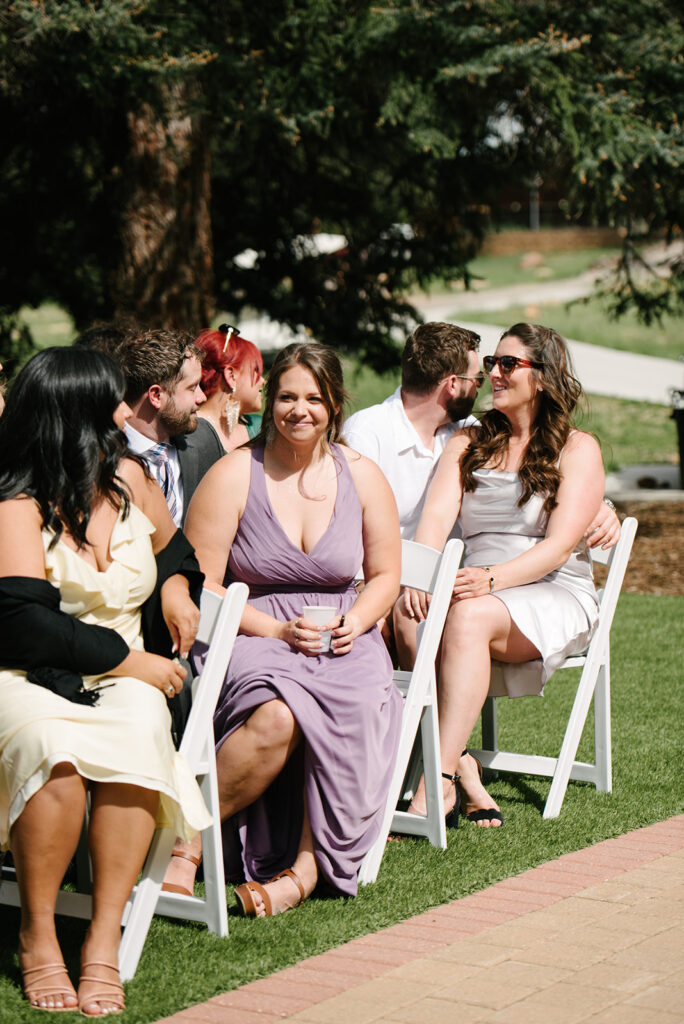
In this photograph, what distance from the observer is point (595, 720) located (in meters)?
5.10

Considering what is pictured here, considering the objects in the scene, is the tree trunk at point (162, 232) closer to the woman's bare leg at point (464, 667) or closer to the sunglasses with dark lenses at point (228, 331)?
the sunglasses with dark lenses at point (228, 331)

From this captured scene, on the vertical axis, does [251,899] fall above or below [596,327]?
above

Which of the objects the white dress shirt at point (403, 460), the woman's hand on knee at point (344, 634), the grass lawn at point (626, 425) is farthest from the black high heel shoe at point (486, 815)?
the grass lawn at point (626, 425)

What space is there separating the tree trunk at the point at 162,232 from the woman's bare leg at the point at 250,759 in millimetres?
7103

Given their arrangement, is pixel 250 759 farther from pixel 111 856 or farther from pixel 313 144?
pixel 313 144

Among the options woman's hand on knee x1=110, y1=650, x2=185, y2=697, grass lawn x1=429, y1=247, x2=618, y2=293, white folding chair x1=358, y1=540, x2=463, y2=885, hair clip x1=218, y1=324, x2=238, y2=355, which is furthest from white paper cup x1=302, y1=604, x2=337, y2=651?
grass lawn x1=429, y1=247, x2=618, y2=293

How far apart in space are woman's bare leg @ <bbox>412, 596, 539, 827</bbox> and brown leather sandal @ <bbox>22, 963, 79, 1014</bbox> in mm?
1725

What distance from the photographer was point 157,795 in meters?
3.28

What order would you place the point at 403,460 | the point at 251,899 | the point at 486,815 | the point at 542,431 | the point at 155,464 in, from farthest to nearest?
1. the point at 403,460
2. the point at 542,431
3. the point at 155,464
4. the point at 486,815
5. the point at 251,899

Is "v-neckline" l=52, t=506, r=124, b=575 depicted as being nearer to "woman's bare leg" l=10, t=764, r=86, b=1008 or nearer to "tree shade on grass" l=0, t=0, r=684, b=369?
"woman's bare leg" l=10, t=764, r=86, b=1008

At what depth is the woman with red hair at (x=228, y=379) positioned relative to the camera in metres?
5.33

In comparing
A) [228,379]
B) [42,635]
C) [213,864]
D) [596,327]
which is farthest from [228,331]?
[596,327]

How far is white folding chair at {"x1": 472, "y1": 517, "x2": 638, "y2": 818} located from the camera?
15.8 ft

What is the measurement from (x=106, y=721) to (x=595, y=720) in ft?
8.09
